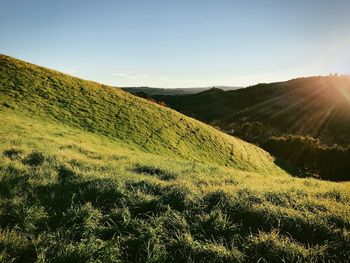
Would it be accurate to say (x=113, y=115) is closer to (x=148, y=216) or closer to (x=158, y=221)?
(x=148, y=216)

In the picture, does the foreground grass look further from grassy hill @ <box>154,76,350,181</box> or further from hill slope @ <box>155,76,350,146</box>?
hill slope @ <box>155,76,350,146</box>

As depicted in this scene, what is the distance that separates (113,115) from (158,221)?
1360 inches

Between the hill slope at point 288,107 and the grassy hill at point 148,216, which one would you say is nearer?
the grassy hill at point 148,216

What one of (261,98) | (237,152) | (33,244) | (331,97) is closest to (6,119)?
(33,244)

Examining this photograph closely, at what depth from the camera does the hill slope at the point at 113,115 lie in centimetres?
3656

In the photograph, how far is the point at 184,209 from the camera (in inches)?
365

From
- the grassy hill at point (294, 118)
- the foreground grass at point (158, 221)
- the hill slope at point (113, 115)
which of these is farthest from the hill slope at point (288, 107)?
the foreground grass at point (158, 221)

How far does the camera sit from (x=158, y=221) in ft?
27.8

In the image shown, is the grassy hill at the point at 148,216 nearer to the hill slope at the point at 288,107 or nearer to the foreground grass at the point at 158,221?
the foreground grass at the point at 158,221

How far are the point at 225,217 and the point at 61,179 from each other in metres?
6.63

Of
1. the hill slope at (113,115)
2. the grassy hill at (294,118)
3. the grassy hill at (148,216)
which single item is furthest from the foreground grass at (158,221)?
the grassy hill at (294,118)

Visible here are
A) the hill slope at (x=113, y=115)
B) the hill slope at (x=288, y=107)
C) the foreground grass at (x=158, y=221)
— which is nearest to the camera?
the foreground grass at (x=158, y=221)

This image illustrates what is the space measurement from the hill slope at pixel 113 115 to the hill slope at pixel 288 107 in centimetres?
5244

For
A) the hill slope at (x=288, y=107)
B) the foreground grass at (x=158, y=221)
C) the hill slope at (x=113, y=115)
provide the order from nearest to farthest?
the foreground grass at (x=158, y=221) < the hill slope at (x=113, y=115) < the hill slope at (x=288, y=107)
